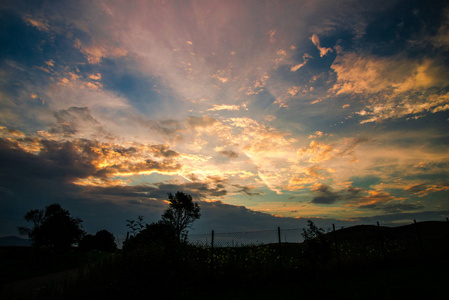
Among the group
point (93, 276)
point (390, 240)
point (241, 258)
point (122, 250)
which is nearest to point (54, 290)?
point (93, 276)

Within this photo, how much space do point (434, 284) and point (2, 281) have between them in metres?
19.3

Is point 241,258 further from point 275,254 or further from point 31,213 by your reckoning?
point 31,213

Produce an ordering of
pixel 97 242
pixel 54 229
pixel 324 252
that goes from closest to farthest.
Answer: pixel 324 252 → pixel 54 229 → pixel 97 242

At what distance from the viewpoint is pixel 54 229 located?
134ft

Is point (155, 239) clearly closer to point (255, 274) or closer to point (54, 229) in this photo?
point (255, 274)

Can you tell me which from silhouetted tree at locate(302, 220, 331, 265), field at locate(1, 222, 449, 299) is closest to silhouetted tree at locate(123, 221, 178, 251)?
field at locate(1, 222, 449, 299)

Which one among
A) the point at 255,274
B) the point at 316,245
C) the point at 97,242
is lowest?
the point at 97,242

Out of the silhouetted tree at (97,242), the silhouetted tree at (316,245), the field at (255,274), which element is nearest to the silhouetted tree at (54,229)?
the silhouetted tree at (97,242)

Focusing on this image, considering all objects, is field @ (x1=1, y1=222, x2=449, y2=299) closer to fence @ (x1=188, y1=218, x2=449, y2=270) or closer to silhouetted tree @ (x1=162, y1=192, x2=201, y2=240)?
fence @ (x1=188, y1=218, x2=449, y2=270)

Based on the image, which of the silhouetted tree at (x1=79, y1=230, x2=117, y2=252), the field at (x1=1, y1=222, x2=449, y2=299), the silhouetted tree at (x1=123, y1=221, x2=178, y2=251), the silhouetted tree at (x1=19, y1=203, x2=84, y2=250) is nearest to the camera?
the field at (x1=1, y1=222, x2=449, y2=299)

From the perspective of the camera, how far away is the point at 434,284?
27.2 ft

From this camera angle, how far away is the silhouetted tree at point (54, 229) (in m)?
40.7

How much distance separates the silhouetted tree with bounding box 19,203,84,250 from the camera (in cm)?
4066

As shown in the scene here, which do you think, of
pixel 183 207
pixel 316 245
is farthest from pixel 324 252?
pixel 183 207
